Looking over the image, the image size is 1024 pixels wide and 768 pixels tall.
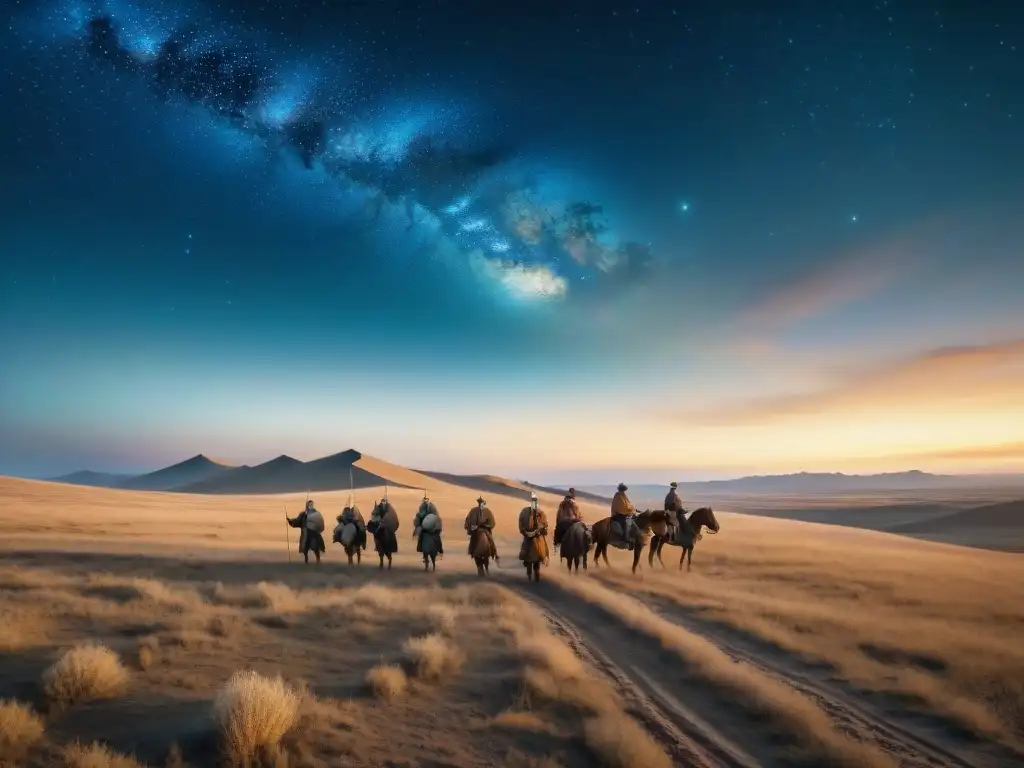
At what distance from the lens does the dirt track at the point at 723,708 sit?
260 inches

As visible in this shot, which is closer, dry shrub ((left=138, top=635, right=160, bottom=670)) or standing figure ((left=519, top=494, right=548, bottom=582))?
dry shrub ((left=138, top=635, right=160, bottom=670))

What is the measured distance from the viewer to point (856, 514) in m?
87.1

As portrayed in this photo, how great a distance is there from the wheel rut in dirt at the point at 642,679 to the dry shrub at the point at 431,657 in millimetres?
2281

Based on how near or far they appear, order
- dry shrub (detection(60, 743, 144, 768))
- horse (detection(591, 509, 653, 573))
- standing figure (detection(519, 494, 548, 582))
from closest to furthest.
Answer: dry shrub (detection(60, 743, 144, 768))
standing figure (detection(519, 494, 548, 582))
horse (detection(591, 509, 653, 573))

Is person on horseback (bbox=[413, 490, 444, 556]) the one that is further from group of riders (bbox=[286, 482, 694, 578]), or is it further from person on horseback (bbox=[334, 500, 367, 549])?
person on horseback (bbox=[334, 500, 367, 549])

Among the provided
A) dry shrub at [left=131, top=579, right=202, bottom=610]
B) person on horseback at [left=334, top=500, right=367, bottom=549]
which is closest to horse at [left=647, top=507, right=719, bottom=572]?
person on horseback at [left=334, top=500, right=367, bottom=549]

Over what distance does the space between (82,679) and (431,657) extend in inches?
175

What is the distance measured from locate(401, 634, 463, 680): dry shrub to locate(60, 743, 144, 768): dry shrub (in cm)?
396

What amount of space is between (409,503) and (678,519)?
34.7 meters

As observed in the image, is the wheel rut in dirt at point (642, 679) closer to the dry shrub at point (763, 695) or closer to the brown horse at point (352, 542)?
the dry shrub at point (763, 695)

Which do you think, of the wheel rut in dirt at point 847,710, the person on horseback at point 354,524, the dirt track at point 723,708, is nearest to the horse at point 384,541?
the person on horseback at point 354,524

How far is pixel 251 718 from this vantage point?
20.5ft

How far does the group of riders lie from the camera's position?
18750 millimetres

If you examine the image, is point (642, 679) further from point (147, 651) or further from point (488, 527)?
point (488, 527)
